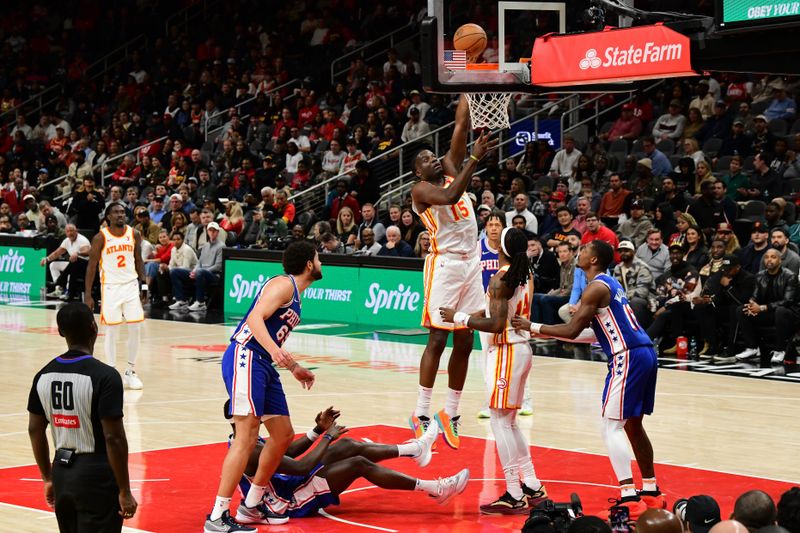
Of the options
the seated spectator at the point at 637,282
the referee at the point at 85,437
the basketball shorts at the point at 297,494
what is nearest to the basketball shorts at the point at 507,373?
the basketball shorts at the point at 297,494

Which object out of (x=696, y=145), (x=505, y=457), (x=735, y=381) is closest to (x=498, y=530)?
(x=505, y=457)

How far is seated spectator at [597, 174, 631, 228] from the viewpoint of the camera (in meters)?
17.1

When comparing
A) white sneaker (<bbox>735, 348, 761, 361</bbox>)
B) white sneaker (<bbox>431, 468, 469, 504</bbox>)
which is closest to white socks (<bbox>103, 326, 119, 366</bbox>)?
white sneaker (<bbox>431, 468, 469, 504</bbox>)

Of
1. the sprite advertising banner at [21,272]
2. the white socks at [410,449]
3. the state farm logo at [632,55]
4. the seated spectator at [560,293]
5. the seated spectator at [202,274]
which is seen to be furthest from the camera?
the sprite advertising banner at [21,272]

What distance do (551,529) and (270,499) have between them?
3.15 m

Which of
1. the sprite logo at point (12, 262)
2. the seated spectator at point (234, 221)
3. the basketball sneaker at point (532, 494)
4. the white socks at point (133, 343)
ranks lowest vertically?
the basketball sneaker at point (532, 494)

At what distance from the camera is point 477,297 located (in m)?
9.43

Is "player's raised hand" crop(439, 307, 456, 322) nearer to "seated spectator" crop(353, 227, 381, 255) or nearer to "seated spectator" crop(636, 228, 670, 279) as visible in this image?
"seated spectator" crop(636, 228, 670, 279)

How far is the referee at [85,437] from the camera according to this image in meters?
5.29

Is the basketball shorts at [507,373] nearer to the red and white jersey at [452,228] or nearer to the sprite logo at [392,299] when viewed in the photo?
the red and white jersey at [452,228]

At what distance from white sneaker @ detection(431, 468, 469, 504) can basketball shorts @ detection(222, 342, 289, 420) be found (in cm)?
108

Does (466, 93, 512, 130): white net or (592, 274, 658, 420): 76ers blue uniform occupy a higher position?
(466, 93, 512, 130): white net

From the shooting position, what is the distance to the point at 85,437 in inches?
211

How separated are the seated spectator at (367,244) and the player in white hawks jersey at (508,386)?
33.7 feet
